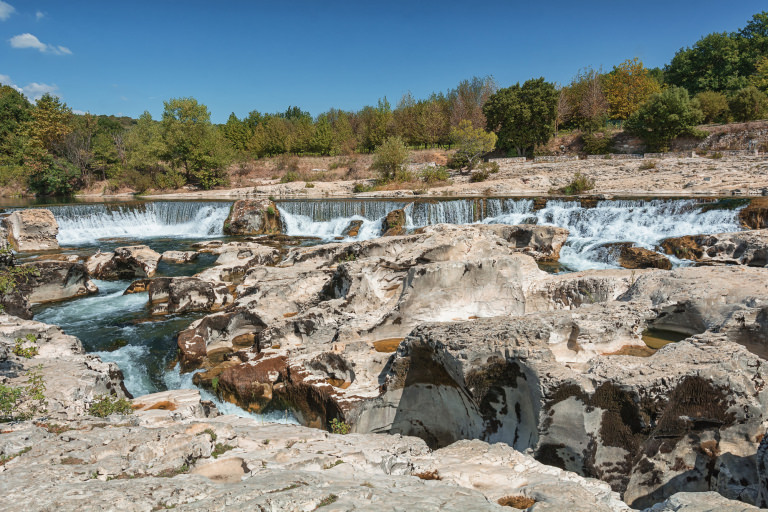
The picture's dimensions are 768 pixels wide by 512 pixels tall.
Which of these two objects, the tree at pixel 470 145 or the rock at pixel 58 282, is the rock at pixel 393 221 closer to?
the rock at pixel 58 282

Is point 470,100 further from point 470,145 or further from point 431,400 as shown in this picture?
point 431,400

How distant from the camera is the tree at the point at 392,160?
3584 centimetres

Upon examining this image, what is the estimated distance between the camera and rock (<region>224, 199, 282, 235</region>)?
75.8ft

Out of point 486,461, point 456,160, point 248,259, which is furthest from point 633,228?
point 456,160

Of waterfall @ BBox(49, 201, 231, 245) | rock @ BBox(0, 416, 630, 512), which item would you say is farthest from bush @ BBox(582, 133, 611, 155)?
rock @ BBox(0, 416, 630, 512)

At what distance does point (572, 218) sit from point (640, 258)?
228 inches

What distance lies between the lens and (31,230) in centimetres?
1842

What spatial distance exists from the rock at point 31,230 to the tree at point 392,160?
2332 cm

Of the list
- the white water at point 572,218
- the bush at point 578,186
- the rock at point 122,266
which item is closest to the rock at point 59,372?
the rock at point 122,266

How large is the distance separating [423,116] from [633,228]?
128ft

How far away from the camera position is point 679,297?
5.91m

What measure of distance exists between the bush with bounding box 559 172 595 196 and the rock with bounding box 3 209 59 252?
1124 inches

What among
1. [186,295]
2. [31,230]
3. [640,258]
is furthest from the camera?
[31,230]

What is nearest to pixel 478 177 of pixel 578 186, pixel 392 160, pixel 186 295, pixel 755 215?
pixel 392 160
